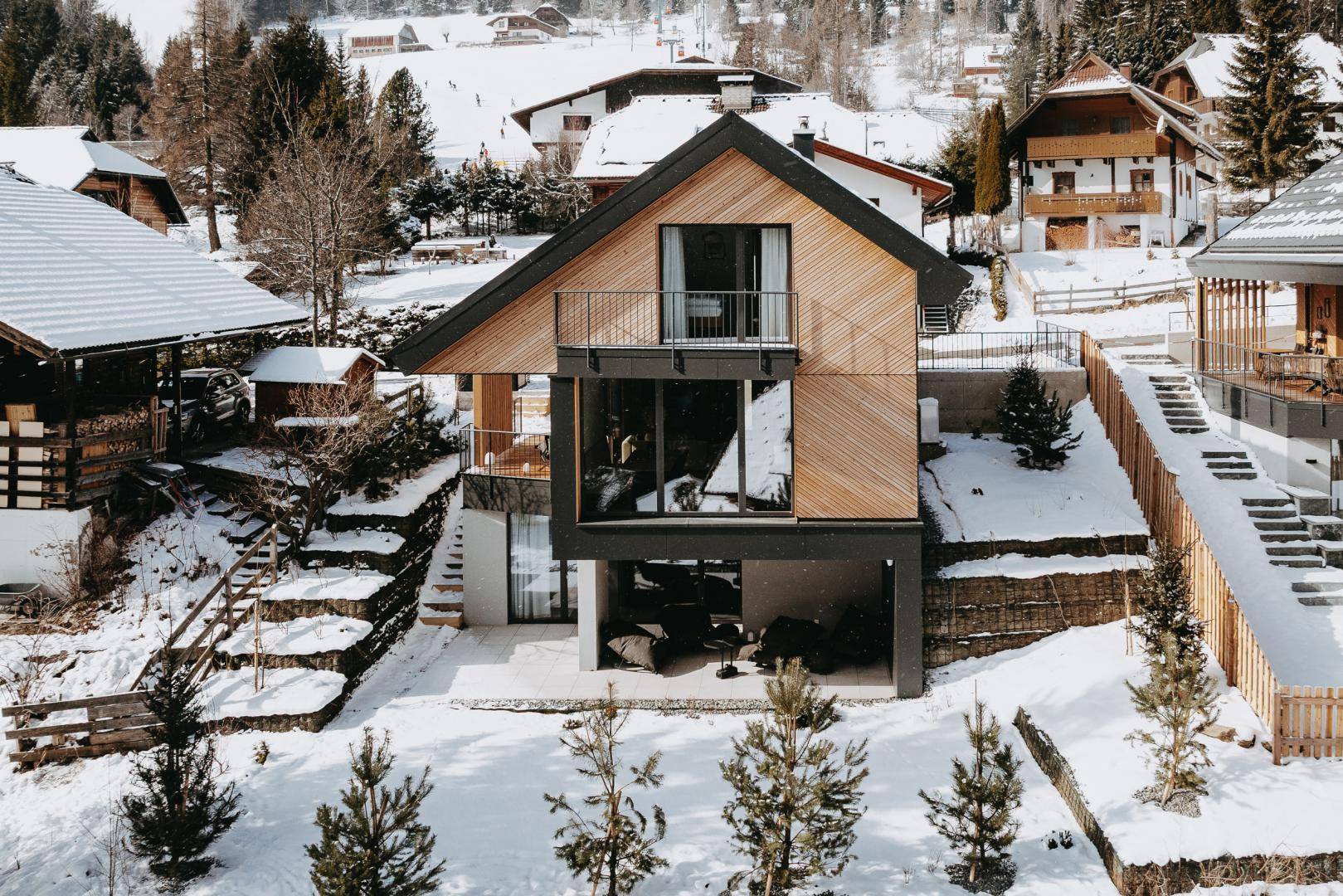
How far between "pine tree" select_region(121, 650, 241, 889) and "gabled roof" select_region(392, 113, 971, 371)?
22.9ft

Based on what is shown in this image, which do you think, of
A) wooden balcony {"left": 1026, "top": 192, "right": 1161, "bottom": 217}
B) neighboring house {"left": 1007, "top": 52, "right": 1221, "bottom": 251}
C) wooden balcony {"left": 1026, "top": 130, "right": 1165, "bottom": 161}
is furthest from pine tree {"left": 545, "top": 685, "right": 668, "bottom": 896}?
wooden balcony {"left": 1026, "top": 130, "right": 1165, "bottom": 161}

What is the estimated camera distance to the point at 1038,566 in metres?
16.6

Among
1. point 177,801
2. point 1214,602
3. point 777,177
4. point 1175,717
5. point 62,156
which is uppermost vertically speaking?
point 62,156

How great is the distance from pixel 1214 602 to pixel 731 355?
790 centimetres

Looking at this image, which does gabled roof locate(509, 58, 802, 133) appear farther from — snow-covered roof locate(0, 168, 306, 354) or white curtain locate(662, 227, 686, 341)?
white curtain locate(662, 227, 686, 341)

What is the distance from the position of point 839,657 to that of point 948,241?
3216cm

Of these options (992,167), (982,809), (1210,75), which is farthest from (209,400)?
(1210,75)

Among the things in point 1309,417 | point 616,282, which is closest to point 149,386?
point 616,282

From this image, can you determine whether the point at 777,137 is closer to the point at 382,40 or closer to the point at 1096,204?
the point at 1096,204

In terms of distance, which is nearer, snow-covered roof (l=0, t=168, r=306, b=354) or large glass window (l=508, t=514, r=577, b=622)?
snow-covered roof (l=0, t=168, r=306, b=354)

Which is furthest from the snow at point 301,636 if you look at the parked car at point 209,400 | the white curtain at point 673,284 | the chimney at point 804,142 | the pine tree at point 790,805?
the chimney at point 804,142

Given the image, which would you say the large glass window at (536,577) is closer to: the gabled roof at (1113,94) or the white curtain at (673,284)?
the white curtain at (673,284)

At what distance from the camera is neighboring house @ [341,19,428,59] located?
125312 millimetres

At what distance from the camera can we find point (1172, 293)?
3238 cm
